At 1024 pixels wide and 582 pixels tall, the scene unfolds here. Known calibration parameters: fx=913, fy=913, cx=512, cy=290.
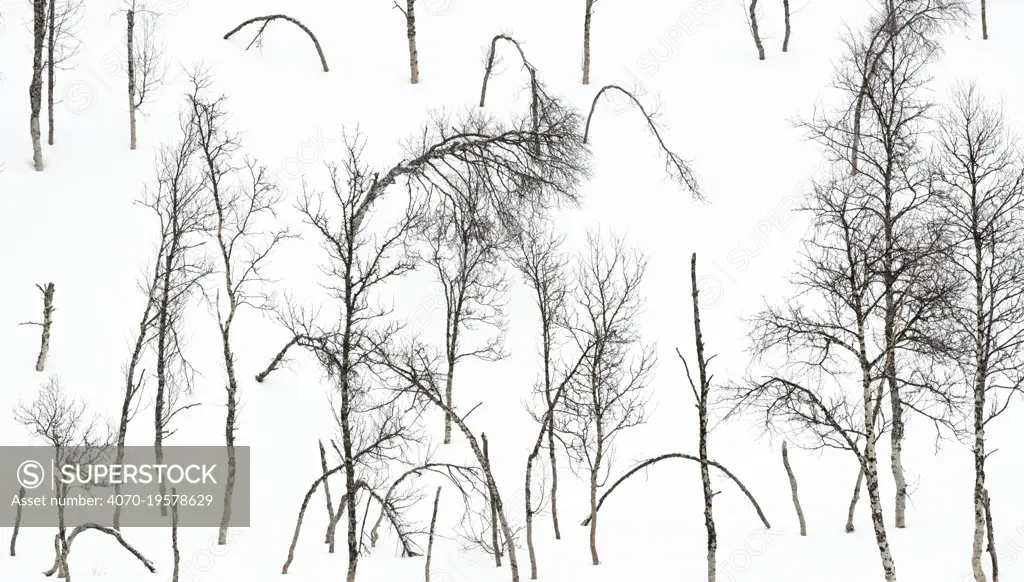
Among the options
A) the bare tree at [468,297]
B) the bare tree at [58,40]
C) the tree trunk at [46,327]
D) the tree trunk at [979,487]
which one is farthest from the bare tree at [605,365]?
the bare tree at [58,40]

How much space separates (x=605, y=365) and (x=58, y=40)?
27.3 metres

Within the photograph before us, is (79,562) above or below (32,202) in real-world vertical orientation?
below

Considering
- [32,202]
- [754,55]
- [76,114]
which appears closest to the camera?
[32,202]

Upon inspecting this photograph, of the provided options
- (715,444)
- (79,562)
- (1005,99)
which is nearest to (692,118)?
(1005,99)

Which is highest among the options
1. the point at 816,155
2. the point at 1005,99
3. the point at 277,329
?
the point at 1005,99

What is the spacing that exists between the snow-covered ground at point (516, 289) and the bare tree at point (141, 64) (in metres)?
0.63

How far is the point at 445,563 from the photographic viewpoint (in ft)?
75.1

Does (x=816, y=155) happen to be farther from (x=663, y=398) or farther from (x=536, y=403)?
(x=536, y=403)

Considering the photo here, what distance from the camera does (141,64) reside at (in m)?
35.1

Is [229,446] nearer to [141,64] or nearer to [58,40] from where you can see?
[141,64]

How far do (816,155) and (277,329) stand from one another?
22.2 metres

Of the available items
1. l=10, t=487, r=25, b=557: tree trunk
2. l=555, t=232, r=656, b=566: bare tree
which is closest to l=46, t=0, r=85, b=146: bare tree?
l=10, t=487, r=25, b=557: tree trunk

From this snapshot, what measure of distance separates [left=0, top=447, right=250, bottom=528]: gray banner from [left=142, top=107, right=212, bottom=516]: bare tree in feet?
1.60

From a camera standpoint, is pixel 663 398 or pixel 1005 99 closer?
pixel 663 398
